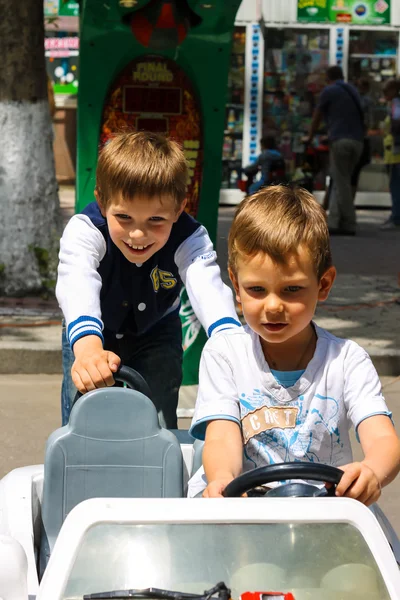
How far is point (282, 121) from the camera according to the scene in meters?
→ 15.2

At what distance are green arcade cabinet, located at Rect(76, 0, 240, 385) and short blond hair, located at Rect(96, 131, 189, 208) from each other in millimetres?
2321

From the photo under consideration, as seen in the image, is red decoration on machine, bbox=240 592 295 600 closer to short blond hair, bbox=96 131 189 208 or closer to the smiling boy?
the smiling boy

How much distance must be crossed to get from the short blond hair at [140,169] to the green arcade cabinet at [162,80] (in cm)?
232

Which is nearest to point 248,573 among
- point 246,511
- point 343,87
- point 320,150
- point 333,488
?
point 246,511

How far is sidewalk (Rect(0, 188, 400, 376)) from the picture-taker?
6590 millimetres

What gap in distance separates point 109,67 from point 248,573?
391cm

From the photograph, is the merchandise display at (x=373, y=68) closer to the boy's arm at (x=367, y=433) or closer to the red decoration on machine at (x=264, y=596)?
the boy's arm at (x=367, y=433)

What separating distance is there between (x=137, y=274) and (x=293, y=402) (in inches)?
35.7

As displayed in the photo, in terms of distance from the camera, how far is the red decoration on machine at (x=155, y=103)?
5613 millimetres

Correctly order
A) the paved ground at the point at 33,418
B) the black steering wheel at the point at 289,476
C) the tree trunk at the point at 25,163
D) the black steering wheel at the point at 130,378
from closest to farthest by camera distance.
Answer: the black steering wheel at the point at 289,476, the black steering wheel at the point at 130,378, the paved ground at the point at 33,418, the tree trunk at the point at 25,163

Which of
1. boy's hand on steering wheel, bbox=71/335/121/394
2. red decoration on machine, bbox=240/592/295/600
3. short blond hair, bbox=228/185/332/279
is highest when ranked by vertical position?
short blond hair, bbox=228/185/332/279

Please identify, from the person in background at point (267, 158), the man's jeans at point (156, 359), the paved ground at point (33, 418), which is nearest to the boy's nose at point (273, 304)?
the man's jeans at point (156, 359)

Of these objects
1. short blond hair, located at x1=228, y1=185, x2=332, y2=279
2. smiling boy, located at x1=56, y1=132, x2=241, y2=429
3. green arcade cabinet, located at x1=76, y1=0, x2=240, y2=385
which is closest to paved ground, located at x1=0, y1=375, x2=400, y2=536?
green arcade cabinet, located at x1=76, y1=0, x2=240, y2=385

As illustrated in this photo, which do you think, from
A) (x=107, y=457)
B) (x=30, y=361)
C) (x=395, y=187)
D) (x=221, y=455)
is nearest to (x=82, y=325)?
(x=107, y=457)
